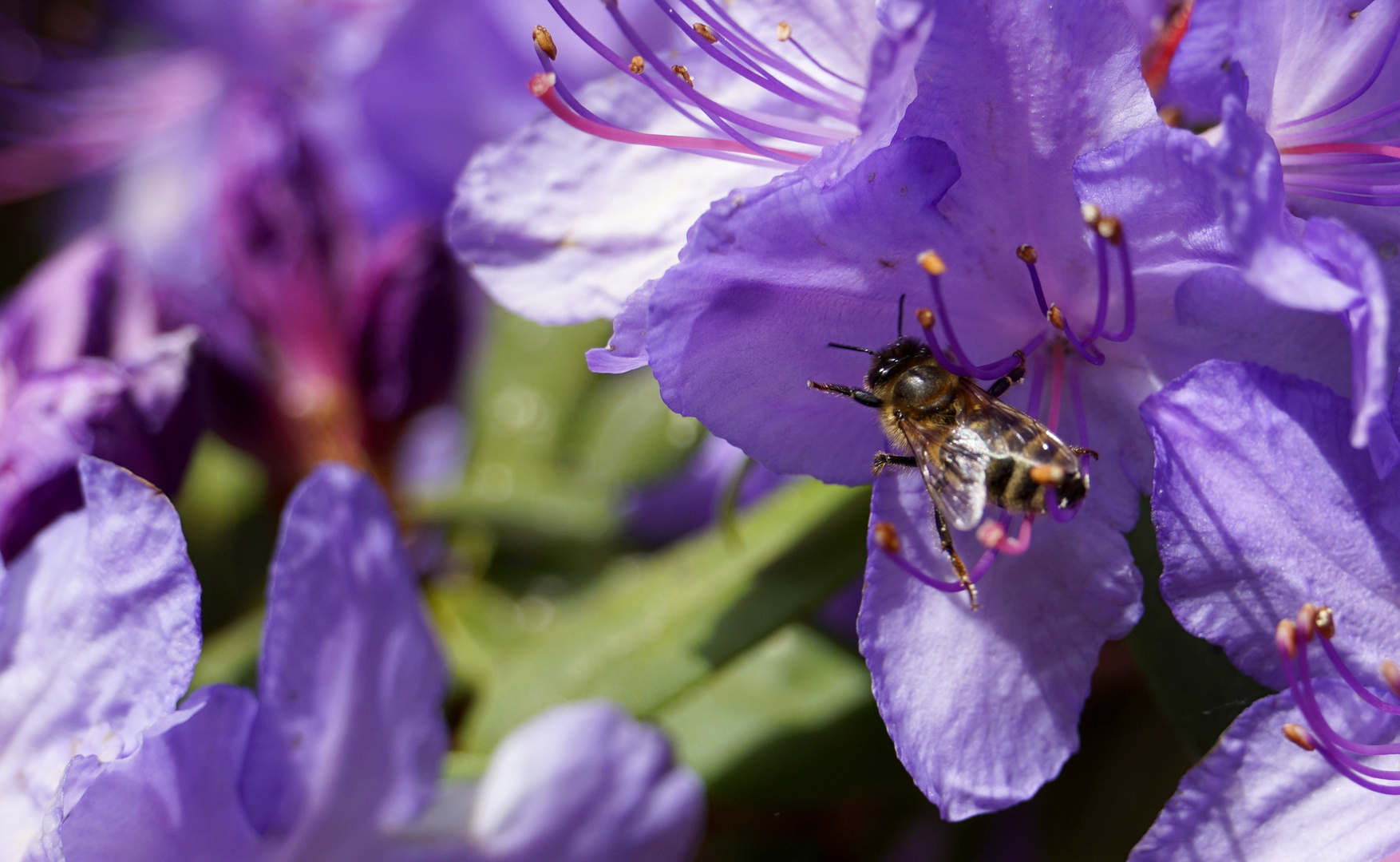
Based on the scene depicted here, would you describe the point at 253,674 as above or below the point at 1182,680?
below

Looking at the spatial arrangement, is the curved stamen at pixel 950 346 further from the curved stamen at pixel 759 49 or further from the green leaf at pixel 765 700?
the green leaf at pixel 765 700

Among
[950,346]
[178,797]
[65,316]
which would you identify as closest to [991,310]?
[950,346]

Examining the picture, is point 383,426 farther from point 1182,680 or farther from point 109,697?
point 1182,680

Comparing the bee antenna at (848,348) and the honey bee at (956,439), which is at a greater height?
the bee antenna at (848,348)

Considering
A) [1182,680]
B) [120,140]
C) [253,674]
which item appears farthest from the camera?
[120,140]

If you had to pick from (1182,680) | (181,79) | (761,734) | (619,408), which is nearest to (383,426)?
(619,408)

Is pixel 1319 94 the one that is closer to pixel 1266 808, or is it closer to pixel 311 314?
pixel 1266 808

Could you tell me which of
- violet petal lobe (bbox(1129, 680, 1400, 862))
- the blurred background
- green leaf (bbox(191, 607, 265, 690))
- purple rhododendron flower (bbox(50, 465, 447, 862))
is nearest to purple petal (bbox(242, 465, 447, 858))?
purple rhododendron flower (bbox(50, 465, 447, 862))

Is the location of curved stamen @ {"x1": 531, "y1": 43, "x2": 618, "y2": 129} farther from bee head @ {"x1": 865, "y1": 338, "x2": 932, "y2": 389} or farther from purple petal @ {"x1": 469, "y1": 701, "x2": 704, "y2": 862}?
purple petal @ {"x1": 469, "y1": 701, "x2": 704, "y2": 862}

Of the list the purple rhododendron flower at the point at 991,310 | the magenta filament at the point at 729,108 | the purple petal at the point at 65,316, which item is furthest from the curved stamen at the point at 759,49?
the purple petal at the point at 65,316
